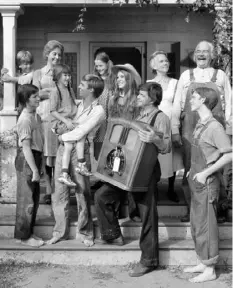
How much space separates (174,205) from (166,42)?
3.81 metres

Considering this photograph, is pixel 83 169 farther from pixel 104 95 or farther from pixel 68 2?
pixel 68 2

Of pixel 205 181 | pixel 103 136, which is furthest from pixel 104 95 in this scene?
pixel 205 181

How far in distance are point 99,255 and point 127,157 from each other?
1.15 meters

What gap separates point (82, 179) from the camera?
5.64 meters

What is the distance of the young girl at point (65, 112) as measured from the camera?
5527 millimetres

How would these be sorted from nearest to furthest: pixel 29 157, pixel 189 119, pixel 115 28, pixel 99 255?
1. pixel 29 157
2. pixel 99 255
3. pixel 189 119
4. pixel 115 28

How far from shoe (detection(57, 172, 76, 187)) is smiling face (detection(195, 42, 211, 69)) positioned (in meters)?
1.82

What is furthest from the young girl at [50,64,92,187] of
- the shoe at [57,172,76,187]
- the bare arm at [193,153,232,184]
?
the bare arm at [193,153,232,184]

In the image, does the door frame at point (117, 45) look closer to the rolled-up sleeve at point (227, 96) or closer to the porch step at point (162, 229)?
the rolled-up sleeve at point (227, 96)

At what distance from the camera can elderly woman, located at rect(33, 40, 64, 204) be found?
6070mm

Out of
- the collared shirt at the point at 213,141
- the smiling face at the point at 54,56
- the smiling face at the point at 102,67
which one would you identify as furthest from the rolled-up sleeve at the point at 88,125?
the collared shirt at the point at 213,141

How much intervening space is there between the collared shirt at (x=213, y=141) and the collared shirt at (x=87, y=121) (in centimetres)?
107

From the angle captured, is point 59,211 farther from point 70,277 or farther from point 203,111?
point 203,111

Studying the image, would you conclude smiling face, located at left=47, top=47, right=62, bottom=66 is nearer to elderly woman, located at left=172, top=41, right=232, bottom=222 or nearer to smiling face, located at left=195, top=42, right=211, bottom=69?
elderly woman, located at left=172, top=41, right=232, bottom=222
